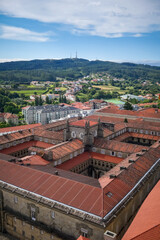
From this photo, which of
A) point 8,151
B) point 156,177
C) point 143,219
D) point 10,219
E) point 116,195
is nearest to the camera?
point 143,219

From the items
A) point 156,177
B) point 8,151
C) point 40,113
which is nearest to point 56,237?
point 156,177

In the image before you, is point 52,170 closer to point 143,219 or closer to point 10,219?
point 10,219

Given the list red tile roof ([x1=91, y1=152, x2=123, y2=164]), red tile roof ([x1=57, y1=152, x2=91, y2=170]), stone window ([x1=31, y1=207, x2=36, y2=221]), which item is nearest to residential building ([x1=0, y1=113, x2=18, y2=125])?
red tile roof ([x1=57, y1=152, x2=91, y2=170])

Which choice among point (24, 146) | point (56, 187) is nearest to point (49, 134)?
point (24, 146)

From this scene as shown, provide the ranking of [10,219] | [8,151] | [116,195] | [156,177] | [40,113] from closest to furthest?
[116,195], [10,219], [156,177], [8,151], [40,113]

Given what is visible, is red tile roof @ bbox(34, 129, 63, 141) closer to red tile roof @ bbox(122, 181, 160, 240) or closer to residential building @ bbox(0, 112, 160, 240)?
residential building @ bbox(0, 112, 160, 240)

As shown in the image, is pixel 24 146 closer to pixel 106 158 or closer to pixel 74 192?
pixel 106 158

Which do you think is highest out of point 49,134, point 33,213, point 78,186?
point 78,186

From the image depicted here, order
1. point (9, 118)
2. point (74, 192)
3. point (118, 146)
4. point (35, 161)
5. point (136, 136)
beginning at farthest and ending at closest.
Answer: point (9, 118), point (136, 136), point (118, 146), point (35, 161), point (74, 192)
